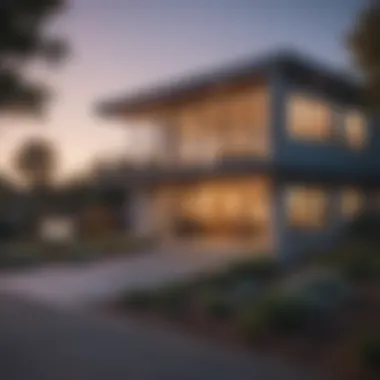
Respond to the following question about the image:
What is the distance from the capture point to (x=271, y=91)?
10.8m

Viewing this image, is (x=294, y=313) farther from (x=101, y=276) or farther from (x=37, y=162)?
(x=101, y=276)

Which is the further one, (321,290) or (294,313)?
(321,290)

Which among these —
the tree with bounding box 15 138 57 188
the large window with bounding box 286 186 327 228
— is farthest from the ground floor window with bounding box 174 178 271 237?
the tree with bounding box 15 138 57 188

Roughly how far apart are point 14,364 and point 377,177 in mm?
11254

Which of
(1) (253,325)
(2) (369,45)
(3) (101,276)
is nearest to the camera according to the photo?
(2) (369,45)

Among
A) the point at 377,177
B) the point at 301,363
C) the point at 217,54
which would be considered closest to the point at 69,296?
the point at 301,363

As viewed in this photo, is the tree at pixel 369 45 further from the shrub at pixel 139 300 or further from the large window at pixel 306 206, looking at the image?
the large window at pixel 306 206

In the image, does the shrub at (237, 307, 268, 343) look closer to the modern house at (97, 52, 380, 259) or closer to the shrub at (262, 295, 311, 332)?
the shrub at (262, 295, 311, 332)

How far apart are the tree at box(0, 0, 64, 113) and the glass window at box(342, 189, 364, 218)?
10.4m

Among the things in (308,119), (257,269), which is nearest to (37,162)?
(257,269)

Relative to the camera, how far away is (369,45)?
18.0 ft

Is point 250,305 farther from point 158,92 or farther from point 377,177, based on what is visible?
point 377,177

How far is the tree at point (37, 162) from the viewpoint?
164 inches

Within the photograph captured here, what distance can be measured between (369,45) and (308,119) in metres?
7.08
